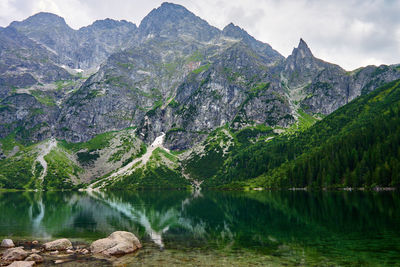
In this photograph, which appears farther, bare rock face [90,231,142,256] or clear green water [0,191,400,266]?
bare rock face [90,231,142,256]

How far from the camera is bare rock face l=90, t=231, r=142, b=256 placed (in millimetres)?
38331

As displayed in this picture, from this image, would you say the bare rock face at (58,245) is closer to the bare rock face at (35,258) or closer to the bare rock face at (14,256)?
the bare rock face at (14,256)

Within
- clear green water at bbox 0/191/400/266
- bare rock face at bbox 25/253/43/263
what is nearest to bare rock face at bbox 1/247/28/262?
bare rock face at bbox 25/253/43/263

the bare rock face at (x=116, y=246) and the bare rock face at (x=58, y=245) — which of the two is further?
the bare rock face at (x=58, y=245)

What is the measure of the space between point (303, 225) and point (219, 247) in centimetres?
2220

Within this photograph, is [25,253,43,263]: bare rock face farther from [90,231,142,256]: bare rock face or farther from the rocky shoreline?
[90,231,142,256]: bare rock face

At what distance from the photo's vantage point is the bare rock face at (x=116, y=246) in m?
38.3

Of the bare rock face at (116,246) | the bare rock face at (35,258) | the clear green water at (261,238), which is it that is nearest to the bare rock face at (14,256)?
the bare rock face at (35,258)

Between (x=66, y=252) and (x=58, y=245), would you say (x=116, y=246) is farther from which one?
(x=58, y=245)

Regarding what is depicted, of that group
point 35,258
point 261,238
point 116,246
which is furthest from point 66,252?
point 261,238

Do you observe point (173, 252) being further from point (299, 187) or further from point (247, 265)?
point (299, 187)

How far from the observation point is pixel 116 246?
39.1m

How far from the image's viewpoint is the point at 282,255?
32719mm

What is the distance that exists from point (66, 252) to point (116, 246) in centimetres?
752
